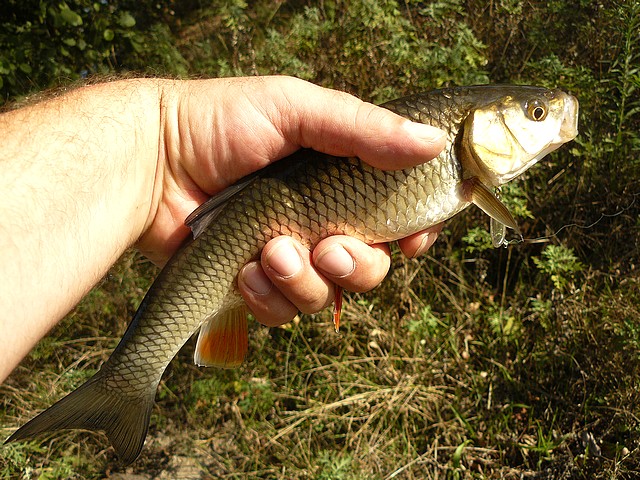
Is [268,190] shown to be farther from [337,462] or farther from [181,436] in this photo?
[181,436]

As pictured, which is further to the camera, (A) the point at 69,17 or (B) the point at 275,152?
(A) the point at 69,17

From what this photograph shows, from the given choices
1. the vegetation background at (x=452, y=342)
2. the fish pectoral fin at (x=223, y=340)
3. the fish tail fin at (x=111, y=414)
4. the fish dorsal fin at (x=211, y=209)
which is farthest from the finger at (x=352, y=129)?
the vegetation background at (x=452, y=342)

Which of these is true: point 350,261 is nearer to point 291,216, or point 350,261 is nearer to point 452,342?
point 291,216

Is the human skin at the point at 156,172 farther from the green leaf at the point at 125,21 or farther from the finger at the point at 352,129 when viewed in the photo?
the green leaf at the point at 125,21

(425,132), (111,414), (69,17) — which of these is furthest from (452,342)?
(69,17)

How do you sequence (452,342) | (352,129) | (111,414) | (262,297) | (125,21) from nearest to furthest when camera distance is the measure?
(352,129) < (111,414) < (262,297) < (452,342) < (125,21)

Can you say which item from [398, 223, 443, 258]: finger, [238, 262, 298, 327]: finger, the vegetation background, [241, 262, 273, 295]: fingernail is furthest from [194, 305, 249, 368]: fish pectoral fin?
the vegetation background
